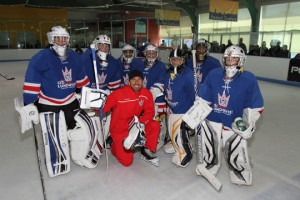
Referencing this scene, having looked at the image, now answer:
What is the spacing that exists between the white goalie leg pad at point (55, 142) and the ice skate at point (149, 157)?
2.70 ft

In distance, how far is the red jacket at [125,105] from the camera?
2.82m

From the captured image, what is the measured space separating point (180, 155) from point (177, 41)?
434 inches

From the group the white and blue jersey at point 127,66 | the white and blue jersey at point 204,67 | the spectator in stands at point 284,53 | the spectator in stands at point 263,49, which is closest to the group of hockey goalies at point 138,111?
the white and blue jersey at point 127,66

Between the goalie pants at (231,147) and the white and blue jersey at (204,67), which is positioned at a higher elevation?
the white and blue jersey at (204,67)

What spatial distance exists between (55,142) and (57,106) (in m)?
0.35

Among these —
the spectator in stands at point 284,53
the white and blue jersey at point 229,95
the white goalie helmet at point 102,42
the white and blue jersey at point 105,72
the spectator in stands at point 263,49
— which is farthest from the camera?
the spectator in stands at point 263,49

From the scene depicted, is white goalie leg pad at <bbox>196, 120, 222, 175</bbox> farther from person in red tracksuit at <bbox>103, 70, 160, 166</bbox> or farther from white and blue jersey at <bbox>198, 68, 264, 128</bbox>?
person in red tracksuit at <bbox>103, 70, 160, 166</bbox>

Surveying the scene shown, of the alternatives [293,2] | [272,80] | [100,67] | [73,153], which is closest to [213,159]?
[73,153]

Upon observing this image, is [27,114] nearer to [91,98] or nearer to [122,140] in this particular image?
[91,98]

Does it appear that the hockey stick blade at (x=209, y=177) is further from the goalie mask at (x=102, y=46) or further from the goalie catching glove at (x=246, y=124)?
the goalie mask at (x=102, y=46)

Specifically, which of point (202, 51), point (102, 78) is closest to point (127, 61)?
point (102, 78)

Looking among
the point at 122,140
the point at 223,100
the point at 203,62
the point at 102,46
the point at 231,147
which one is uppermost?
the point at 102,46

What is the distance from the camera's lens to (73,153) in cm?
274

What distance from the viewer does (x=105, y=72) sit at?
3398 millimetres
